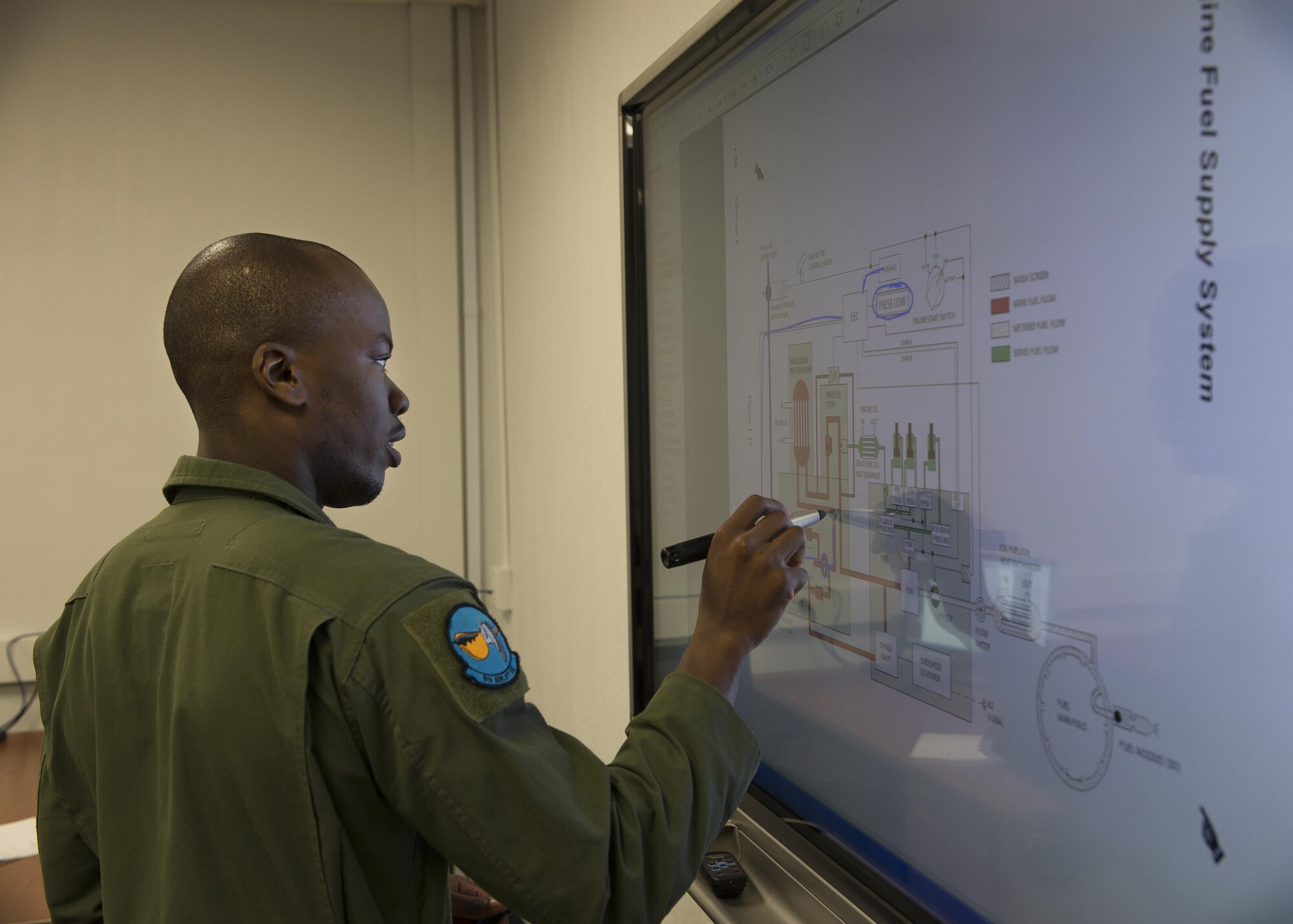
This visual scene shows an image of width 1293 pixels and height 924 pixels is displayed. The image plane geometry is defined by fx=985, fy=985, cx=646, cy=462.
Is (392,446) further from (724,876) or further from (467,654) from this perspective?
(724,876)

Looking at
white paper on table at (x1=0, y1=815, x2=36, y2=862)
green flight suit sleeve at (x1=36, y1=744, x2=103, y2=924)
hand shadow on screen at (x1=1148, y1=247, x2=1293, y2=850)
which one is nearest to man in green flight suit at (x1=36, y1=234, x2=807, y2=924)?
green flight suit sleeve at (x1=36, y1=744, x2=103, y2=924)

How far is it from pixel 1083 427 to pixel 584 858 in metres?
0.52

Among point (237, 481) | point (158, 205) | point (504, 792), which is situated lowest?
point (504, 792)

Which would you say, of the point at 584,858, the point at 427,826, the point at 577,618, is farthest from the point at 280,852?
the point at 577,618

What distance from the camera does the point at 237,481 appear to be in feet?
2.88

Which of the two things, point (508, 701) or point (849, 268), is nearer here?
point (508, 701)

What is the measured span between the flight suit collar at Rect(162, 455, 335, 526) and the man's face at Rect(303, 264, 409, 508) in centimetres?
5

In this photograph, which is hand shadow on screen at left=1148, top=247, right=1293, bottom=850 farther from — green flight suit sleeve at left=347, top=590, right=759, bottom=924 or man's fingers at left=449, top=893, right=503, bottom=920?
man's fingers at left=449, top=893, right=503, bottom=920

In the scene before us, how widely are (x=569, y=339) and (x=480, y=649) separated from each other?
4.64 feet

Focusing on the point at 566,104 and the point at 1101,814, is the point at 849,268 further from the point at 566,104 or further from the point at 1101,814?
the point at 566,104

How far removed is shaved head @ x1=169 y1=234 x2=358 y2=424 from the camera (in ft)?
3.02

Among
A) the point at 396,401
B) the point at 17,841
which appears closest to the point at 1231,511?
the point at 396,401

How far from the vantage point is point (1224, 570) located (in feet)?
2.24

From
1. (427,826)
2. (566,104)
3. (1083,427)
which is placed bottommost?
(427,826)
